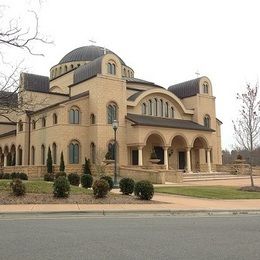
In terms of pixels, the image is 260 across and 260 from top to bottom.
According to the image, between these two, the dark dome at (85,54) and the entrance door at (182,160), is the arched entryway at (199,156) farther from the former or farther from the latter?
A: the dark dome at (85,54)

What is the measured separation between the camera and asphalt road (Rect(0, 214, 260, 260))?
7215 millimetres

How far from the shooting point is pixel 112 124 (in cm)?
3897

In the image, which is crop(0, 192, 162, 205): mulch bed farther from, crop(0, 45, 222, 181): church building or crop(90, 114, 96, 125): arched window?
crop(90, 114, 96, 125): arched window

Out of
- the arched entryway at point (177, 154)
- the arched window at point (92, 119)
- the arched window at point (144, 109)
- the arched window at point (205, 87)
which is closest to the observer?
the arched window at point (92, 119)

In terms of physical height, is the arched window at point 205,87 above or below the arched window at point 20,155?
above

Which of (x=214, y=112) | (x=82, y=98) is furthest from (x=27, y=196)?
(x=214, y=112)

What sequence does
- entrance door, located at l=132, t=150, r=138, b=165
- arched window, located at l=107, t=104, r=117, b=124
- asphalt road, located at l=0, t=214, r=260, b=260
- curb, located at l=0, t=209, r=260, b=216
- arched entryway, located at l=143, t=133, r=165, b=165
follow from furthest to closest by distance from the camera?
arched entryway, located at l=143, t=133, r=165, b=165 < entrance door, located at l=132, t=150, r=138, b=165 < arched window, located at l=107, t=104, r=117, b=124 < curb, located at l=0, t=209, r=260, b=216 < asphalt road, located at l=0, t=214, r=260, b=260

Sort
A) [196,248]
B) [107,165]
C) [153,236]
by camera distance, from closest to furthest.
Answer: [196,248] < [153,236] < [107,165]

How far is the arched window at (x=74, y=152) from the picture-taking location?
1642 inches

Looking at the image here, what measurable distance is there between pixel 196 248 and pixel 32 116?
4169cm

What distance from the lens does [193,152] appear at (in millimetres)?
50750

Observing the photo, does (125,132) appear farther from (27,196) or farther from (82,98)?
(27,196)

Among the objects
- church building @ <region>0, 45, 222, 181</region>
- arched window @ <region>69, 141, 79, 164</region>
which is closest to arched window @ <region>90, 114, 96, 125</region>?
church building @ <region>0, 45, 222, 181</region>

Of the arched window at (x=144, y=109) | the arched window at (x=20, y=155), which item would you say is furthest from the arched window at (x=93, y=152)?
the arched window at (x=20, y=155)
